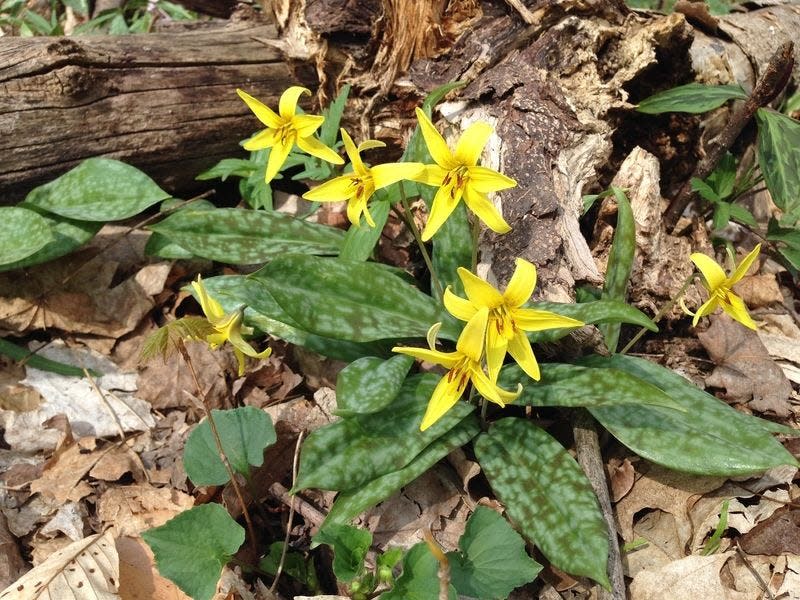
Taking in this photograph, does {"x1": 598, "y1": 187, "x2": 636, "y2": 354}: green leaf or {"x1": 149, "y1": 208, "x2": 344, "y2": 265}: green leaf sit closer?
{"x1": 598, "y1": 187, "x2": 636, "y2": 354}: green leaf

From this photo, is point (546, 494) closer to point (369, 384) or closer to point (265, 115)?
point (369, 384)

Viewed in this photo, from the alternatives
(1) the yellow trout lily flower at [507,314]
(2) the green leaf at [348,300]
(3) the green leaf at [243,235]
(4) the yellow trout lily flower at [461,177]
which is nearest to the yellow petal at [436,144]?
(4) the yellow trout lily flower at [461,177]

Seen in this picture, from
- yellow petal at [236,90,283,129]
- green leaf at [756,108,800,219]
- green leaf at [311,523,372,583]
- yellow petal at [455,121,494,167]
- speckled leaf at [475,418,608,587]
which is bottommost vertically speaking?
speckled leaf at [475,418,608,587]

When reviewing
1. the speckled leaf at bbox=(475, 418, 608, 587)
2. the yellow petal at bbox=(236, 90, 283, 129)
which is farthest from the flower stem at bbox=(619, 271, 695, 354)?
the yellow petal at bbox=(236, 90, 283, 129)

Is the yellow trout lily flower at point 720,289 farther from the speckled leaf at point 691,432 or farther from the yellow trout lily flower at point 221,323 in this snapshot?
the yellow trout lily flower at point 221,323

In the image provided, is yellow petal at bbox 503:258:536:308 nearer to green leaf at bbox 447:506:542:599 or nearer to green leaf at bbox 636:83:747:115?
green leaf at bbox 447:506:542:599

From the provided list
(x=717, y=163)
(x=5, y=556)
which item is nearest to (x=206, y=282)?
(x=5, y=556)
